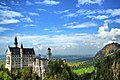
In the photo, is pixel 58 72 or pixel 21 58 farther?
pixel 21 58

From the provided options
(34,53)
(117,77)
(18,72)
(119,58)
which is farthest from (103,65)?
(18,72)

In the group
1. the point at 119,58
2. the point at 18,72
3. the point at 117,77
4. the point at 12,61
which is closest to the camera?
the point at 18,72

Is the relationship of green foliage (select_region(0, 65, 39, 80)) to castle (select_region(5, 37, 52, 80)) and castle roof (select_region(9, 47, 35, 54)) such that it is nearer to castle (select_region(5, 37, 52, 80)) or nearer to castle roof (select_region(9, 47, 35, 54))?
castle (select_region(5, 37, 52, 80))

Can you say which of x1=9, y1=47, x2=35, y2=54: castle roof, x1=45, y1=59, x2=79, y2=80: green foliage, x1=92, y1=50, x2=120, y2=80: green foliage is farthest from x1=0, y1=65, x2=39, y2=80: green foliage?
x1=92, y1=50, x2=120, y2=80: green foliage

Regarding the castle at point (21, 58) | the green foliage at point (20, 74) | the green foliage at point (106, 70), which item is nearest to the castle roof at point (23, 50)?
the castle at point (21, 58)

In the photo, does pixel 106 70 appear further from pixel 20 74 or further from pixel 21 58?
pixel 20 74

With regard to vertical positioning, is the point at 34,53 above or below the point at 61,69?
above

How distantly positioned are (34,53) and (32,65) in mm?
4938

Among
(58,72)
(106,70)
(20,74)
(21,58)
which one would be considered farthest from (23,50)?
(106,70)

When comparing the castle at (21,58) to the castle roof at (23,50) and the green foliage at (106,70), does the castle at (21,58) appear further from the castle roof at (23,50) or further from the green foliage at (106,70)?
the green foliage at (106,70)

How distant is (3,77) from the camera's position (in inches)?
2581

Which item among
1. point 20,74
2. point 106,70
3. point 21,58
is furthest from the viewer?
point 106,70

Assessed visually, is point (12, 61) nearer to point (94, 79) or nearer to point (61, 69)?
Answer: point (61, 69)

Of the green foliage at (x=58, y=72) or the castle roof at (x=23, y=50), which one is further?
the castle roof at (x=23, y=50)
